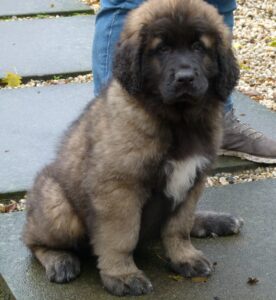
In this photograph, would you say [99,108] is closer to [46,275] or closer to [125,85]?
[125,85]

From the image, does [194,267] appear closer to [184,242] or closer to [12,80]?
[184,242]

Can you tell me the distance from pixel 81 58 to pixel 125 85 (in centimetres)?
372

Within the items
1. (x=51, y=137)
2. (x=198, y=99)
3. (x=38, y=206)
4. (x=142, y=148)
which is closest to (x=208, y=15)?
(x=198, y=99)

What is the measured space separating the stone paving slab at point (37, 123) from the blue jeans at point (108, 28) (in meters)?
0.57

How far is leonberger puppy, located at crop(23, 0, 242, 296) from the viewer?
12.5 feet

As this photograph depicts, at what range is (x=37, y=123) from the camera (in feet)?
20.3

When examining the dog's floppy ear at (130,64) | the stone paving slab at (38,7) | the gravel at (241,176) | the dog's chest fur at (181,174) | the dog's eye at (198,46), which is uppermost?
the dog's eye at (198,46)

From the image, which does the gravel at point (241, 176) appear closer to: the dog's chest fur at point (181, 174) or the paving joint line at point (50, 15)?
the dog's chest fur at point (181, 174)

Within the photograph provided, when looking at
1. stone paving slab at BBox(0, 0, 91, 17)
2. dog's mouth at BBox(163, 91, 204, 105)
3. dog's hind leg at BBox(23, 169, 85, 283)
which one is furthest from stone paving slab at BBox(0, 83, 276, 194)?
stone paving slab at BBox(0, 0, 91, 17)

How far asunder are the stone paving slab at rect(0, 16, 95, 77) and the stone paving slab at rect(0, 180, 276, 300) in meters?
2.65

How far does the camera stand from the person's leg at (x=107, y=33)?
5.16m

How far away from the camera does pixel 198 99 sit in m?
3.84

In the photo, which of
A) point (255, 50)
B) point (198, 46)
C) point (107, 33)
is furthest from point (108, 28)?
point (255, 50)

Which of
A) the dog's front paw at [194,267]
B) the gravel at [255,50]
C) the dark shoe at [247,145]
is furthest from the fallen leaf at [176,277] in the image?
the gravel at [255,50]
